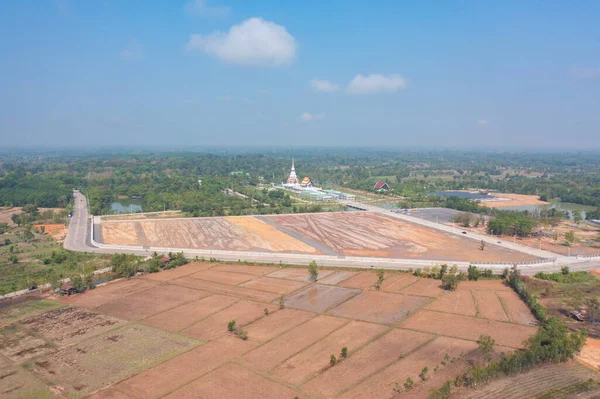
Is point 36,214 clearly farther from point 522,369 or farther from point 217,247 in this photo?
point 522,369

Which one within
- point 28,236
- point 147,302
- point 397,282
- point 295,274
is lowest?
point 28,236

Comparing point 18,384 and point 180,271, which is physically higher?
point 18,384

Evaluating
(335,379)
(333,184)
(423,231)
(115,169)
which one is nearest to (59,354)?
(335,379)

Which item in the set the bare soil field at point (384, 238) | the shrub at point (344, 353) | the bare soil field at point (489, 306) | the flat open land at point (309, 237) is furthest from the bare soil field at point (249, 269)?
the bare soil field at point (489, 306)

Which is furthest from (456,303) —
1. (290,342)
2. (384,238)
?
(384,238)

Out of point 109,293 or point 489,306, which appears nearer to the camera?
point 489,306

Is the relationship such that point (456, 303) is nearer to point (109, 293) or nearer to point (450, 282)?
point (450, 282)

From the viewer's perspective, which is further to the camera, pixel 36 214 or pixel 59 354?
pixel 36 214
